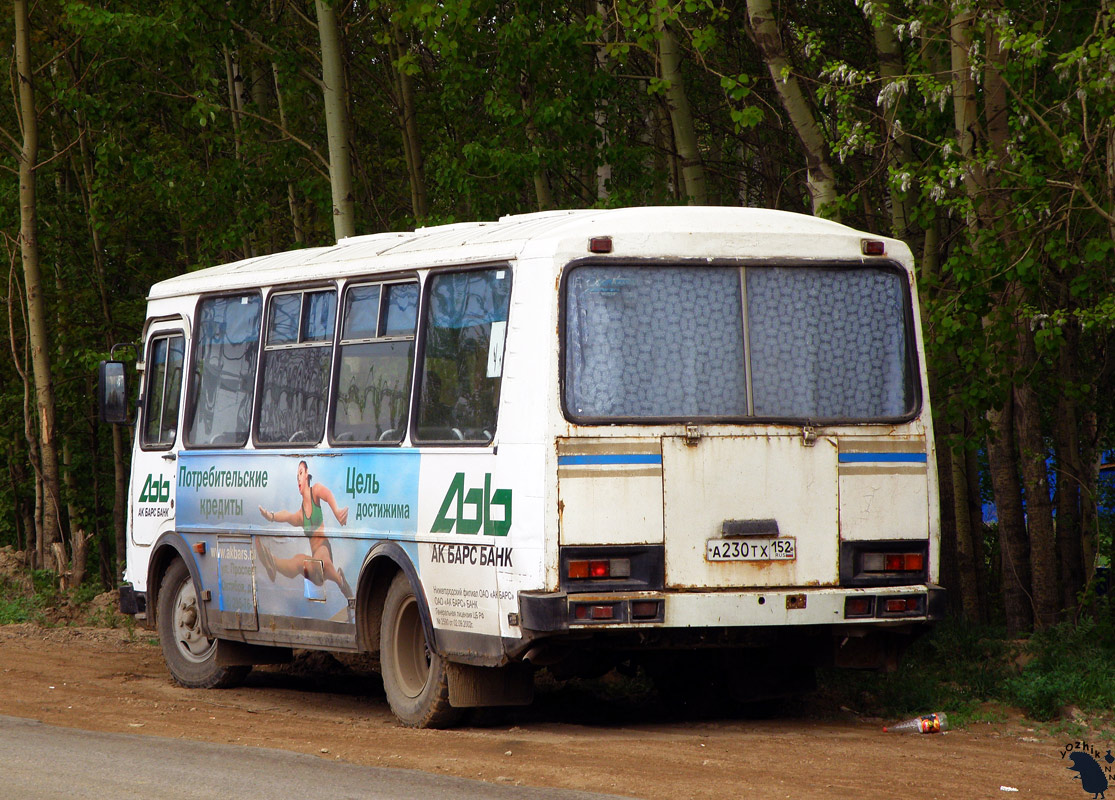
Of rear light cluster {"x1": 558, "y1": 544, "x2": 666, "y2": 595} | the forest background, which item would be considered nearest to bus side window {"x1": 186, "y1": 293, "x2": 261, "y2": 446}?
rear light cluster {"x1": 558, "y1": 544, "x2": 666, "y2": 595}

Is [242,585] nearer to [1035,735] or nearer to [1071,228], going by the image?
[1035,735]

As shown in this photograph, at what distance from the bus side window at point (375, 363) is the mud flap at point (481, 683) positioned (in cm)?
149

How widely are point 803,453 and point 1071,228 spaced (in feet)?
14.7

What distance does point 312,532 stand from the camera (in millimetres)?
10922

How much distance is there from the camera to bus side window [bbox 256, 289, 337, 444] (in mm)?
10961

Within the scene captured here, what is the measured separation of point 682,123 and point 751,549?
10093 mm

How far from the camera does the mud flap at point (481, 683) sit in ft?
31.6

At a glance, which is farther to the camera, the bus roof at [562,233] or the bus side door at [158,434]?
the bus side door at [158,434]

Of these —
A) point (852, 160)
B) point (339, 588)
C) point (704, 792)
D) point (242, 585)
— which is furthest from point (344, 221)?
point (704, 792)

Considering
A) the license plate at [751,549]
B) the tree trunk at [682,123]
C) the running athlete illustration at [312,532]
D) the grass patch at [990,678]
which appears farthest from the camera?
the tree trunk at [682,123]

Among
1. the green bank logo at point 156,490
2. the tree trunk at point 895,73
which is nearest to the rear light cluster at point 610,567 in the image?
the green bank logo at point 156,490

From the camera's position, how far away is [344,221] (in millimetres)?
17797

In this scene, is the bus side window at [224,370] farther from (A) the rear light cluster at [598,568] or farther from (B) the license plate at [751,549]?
(B) the license plate at [751,549]

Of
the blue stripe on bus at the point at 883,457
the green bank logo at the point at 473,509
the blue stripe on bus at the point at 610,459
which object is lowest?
the green bank logo at the point at 473,509
